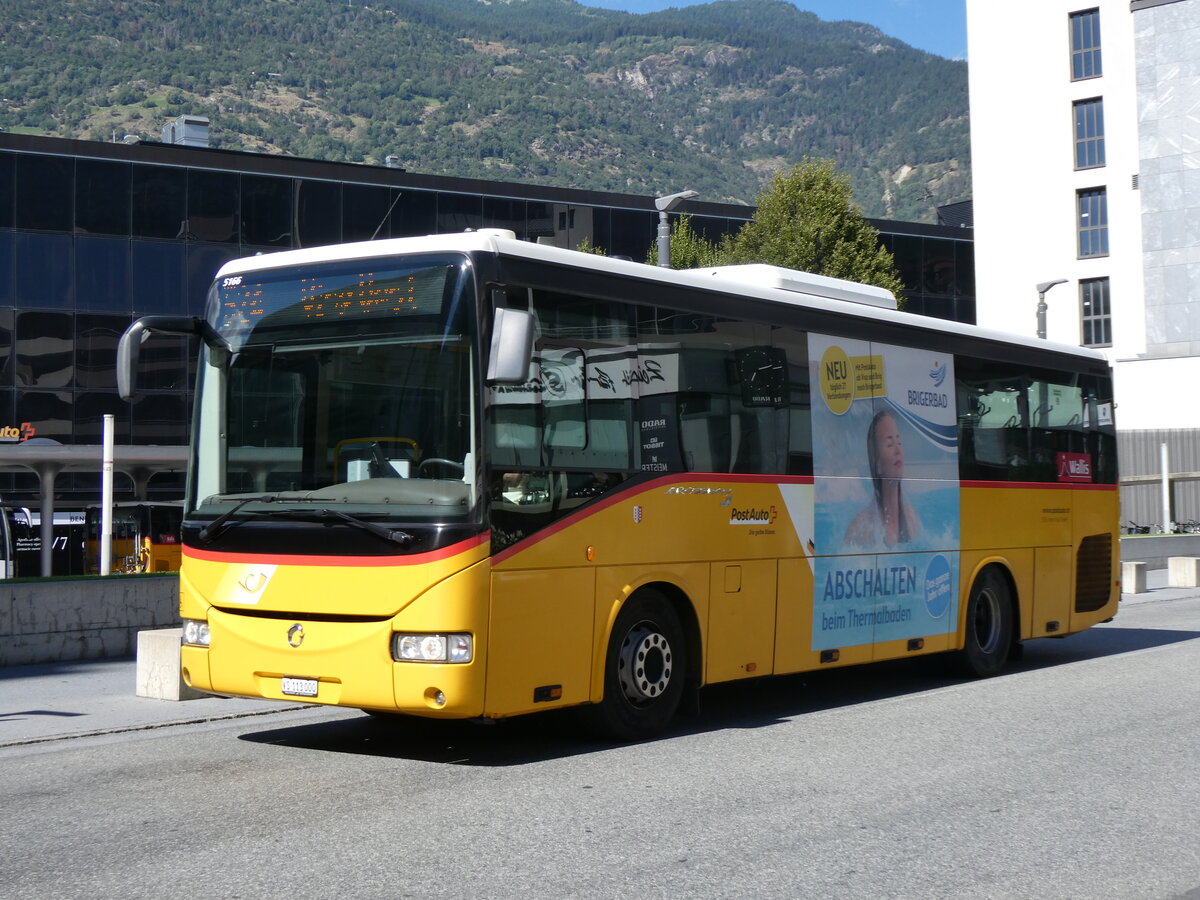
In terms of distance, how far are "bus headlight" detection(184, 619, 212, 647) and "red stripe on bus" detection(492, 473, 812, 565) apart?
80.3 inches

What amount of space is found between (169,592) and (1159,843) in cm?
1161

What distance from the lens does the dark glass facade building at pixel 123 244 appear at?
131 ft

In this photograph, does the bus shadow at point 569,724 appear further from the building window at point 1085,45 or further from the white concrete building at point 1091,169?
the building window at point 1085,45

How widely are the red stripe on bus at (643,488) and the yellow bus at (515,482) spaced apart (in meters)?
0.02

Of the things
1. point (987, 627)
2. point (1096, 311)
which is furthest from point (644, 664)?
point (1096, 311)

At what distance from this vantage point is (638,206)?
51.0 m

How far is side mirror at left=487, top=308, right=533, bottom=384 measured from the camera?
8.30 metres

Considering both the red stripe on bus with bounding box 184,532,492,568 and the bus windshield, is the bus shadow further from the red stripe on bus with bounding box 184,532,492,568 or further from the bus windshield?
the bus windshield

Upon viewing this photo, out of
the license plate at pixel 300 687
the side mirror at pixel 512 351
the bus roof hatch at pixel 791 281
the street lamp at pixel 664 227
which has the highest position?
the street lamp at pixel 664 227

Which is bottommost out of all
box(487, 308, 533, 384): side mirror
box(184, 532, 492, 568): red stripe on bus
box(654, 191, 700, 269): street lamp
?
box(184, 532, 492, 568): red stripe on bus

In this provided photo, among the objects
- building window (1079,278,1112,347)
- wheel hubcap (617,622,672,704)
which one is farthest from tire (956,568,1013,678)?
building window (1079,278,1112,347)

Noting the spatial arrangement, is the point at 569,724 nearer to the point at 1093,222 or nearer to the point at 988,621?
the point at 988,621

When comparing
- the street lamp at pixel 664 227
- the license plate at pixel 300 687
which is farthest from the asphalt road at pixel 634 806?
the street lamp at pixel 664 227

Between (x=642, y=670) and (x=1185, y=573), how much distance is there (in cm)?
2175
